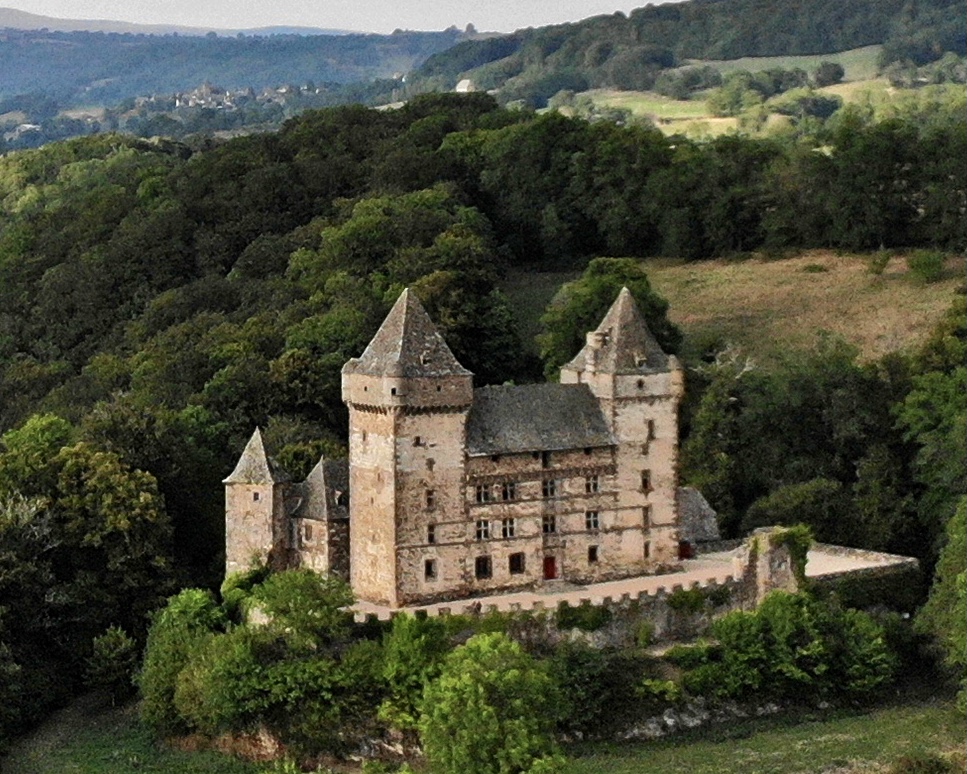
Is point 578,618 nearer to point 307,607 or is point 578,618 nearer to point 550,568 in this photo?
point 550,568

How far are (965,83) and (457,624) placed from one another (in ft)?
461

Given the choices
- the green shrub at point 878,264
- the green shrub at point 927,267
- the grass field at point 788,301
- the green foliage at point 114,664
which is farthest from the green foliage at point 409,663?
the green shrub at point 878,264

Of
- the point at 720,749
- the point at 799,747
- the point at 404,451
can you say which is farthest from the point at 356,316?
the point at 799,747

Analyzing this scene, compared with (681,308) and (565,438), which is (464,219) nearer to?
(681,308)

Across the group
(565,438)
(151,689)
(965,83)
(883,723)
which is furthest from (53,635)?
(965,83)

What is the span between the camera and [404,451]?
68000 millimetres

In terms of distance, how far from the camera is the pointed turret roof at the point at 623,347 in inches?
2805

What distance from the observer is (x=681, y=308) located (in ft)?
357

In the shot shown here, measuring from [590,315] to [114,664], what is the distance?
27.7 m

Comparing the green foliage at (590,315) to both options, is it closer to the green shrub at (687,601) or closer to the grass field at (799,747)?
the green shrub at (687,601)

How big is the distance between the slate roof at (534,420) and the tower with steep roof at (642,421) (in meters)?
0.57

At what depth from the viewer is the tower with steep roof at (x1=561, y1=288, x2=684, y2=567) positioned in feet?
234

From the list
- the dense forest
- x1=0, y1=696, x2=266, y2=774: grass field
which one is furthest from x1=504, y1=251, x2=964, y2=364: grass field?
x1=0, y1=696, x2=266, y2=774: grass field

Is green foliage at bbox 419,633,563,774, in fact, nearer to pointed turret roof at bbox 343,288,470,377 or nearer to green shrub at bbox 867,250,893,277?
pointed turret roof at bbox 343,288,470,377
